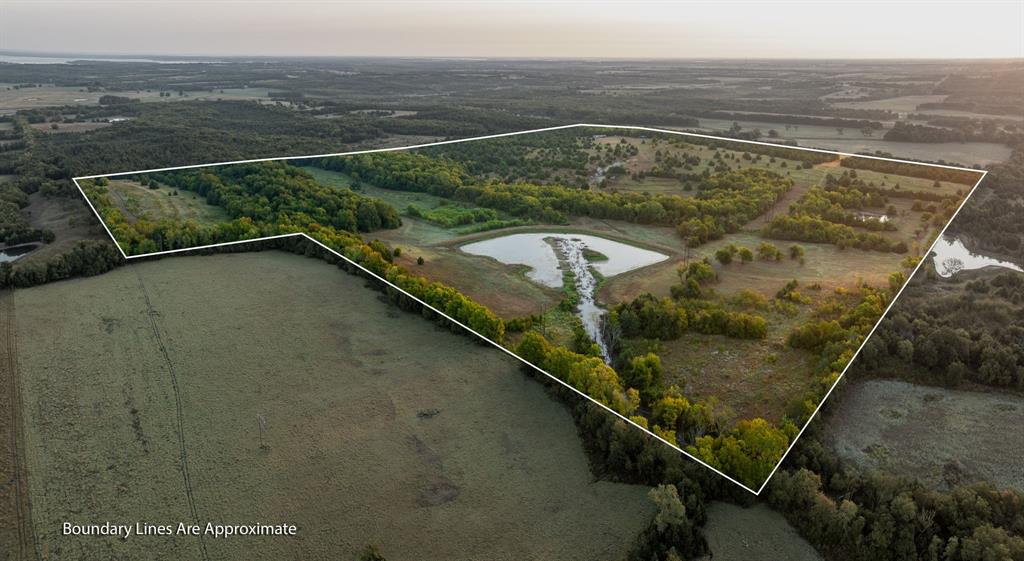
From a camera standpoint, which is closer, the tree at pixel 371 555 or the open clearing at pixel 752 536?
the tree at pixel 371 555

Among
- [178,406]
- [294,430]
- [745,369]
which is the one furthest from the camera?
[178,406]

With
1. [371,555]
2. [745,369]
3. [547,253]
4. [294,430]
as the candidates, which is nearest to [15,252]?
[294,430]

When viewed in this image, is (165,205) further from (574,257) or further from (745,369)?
(745,369)

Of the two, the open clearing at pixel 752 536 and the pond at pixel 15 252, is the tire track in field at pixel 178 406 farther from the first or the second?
the open clearing at pixel 752 536

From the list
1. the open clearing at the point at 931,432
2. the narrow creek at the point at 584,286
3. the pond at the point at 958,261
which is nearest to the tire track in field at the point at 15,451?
the narrow creek at the point at 584,286

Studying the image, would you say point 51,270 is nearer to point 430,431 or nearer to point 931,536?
point 430,431

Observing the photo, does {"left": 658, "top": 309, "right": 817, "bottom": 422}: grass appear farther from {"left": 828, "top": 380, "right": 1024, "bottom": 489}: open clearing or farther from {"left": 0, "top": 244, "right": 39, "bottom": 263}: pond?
{"left": 0, "top": 244, "right": 39, "bottom": 263}: pond

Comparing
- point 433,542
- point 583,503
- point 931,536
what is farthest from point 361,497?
point 931,536
